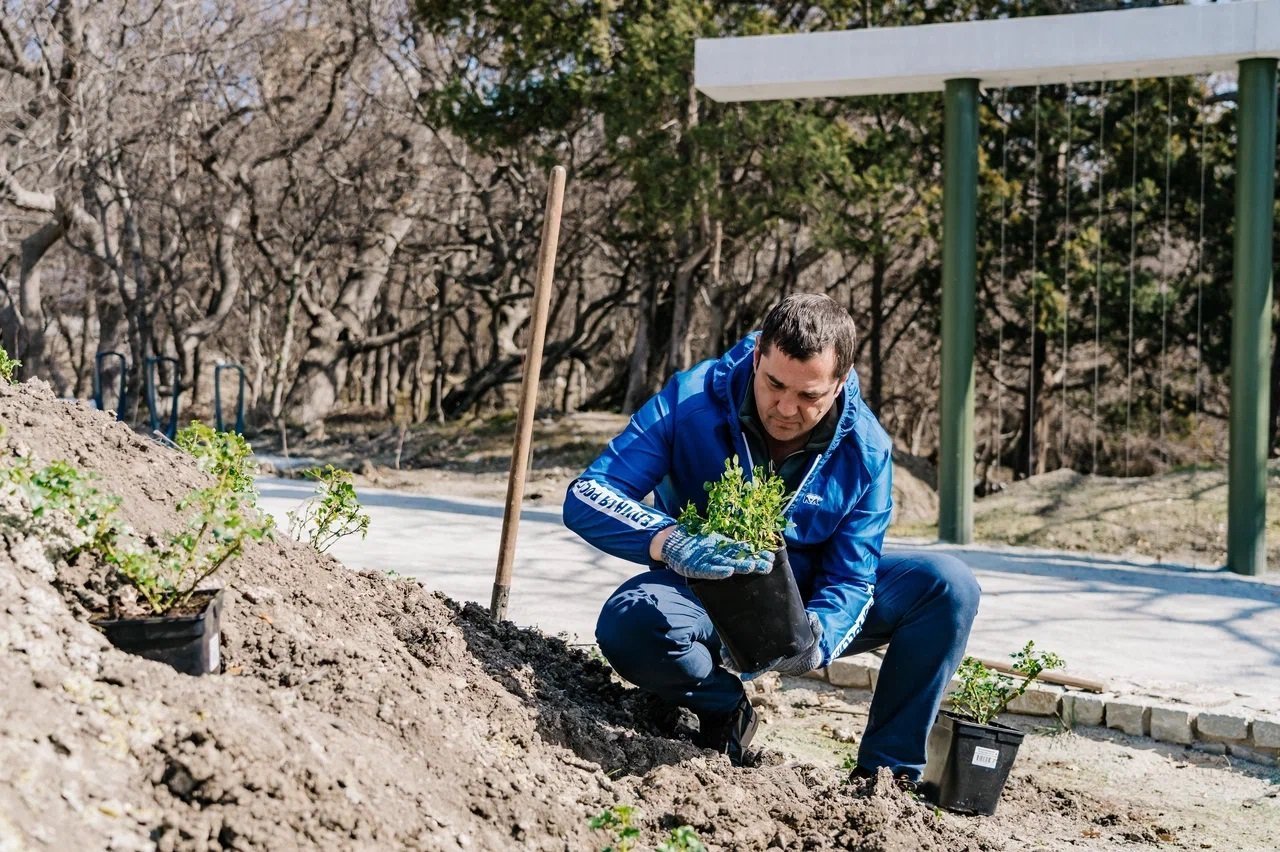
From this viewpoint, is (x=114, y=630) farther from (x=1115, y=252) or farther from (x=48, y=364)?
(x=48, y=364)

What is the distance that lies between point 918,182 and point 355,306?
30.5 feet

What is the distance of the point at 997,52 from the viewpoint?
26.4 feet

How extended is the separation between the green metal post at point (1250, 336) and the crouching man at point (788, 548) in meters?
4.99

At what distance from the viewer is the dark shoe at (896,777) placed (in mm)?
3436

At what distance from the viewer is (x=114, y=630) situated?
8.74 feet

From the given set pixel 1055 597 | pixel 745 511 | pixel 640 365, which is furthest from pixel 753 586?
pixel 640 365

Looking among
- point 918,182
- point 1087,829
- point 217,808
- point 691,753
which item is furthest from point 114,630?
point 918,182

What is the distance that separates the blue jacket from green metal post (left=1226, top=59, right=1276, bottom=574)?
A: 16.7 feet

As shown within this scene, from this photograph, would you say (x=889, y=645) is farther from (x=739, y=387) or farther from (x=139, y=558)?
(x=139, y=558)

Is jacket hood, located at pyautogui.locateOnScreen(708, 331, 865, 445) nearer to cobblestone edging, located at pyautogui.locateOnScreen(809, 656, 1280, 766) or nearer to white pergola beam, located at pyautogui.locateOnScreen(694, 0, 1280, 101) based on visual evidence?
cobblestone edging, located at pyautogui.locateOnScreen(809, 656, 1280, 766)

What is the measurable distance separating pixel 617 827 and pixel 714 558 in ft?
2.12

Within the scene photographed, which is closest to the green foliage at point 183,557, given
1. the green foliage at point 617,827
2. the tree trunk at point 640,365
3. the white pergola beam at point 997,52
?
the green foliage at point 617,827

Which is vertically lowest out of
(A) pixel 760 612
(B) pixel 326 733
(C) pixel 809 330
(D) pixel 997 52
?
(B) pixel 326 733

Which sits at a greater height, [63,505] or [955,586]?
[63,505]
